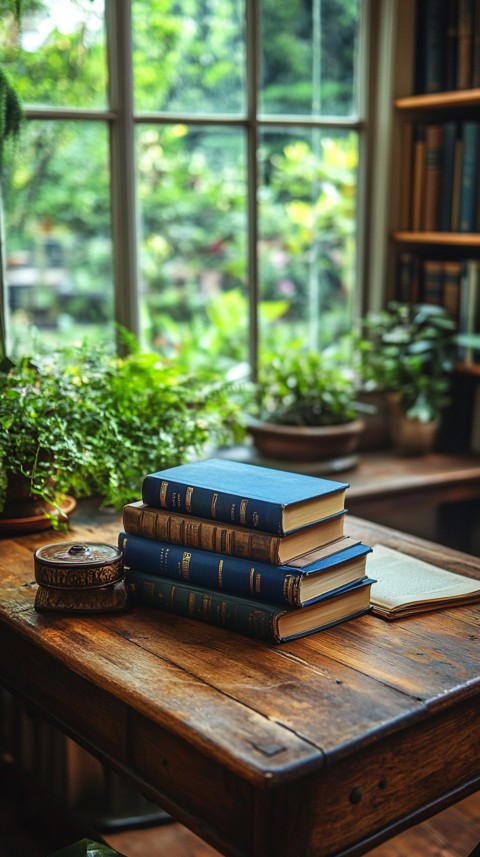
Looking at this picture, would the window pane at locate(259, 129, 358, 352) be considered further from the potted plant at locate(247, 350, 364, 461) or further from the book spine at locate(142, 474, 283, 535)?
the book spine at locate(142, 474, 283, 535)

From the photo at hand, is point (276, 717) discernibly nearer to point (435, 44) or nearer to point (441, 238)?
point (441, 238)

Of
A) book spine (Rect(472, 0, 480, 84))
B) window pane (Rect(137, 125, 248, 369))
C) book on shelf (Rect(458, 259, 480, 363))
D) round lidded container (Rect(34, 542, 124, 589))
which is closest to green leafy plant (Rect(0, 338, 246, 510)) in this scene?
round lidded container (Rect(34, 542, 124, 589))

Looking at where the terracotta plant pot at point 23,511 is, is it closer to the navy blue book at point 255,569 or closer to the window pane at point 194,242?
the navy blue book at point 255,569

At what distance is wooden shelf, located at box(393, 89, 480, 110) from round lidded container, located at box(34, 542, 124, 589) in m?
1.80

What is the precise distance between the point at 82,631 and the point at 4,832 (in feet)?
1.99

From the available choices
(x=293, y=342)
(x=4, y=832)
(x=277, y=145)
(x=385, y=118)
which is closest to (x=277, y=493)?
(x=4, y=832)

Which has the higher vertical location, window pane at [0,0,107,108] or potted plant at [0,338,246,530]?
window pane at [0,0,107,108]

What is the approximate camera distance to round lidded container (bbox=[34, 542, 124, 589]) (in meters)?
1.46

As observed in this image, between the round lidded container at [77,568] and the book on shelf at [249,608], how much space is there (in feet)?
0.14

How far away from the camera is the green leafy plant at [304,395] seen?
8.63 feet

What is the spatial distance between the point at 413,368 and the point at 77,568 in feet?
5.19

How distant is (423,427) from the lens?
2.81m

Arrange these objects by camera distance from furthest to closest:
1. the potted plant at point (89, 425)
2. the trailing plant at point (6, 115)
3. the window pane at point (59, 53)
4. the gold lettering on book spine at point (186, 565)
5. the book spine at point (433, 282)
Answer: the book spine at point (433, 282), the window pane at point (59, 53), the trailing plant at point (6, 115), the potted plant at point (89, 425), the gold lettering on book spine at point (186, 565)

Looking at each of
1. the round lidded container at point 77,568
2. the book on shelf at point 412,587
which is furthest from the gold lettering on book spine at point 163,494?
the book on shelf at point 412,587
